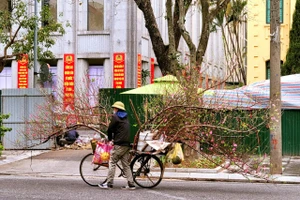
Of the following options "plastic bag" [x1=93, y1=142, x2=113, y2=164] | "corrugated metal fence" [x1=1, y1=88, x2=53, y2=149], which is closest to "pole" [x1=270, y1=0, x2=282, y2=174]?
"plastic bag" [x1=93, y1=142, x2=113, y2=164]

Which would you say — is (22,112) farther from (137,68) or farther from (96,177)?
(137,68)

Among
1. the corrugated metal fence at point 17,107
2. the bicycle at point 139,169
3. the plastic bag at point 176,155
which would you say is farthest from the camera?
the corrugated metal fence at point 17,107

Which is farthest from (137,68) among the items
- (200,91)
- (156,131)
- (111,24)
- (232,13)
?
(156,131)

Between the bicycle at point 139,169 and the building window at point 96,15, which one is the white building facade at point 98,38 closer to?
the building window at point 96,15

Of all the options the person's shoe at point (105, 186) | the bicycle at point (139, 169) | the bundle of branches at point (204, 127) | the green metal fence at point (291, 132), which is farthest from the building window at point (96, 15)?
the person's shoe at point (105, 186)

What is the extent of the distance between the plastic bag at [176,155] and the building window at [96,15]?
2131 cm

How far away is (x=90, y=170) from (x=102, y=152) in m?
0.77

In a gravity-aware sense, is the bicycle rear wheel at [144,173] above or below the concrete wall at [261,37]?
below

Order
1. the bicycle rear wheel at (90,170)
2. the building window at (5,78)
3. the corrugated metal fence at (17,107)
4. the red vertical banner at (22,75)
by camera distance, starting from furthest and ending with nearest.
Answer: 1. the building window at (5,78)
2. the red vertical banner at (22,75)
3. the corrugated metal fence at (17,107)
4. the bicycle rear wheel at (90,170)

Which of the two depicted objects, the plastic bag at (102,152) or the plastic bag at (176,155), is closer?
the plastic bag at (176,155)

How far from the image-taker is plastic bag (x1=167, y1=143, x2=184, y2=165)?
40.1 ft

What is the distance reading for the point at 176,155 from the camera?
12258 mm

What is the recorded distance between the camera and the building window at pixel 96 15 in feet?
108

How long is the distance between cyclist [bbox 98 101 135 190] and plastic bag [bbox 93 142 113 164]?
0.31 m
